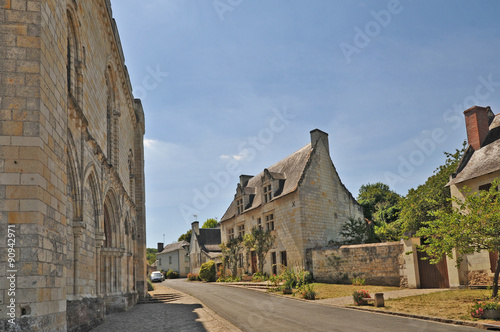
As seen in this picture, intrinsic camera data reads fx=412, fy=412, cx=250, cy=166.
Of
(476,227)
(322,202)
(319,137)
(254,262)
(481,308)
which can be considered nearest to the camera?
(481,308)

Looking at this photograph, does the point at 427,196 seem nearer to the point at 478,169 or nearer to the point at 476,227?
the point at 478,169

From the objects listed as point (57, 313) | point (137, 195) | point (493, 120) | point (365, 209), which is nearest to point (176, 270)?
point (365, 209)

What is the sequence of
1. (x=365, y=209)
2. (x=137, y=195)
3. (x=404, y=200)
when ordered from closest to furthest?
(x=137, y=195) → (x=404, y=200) → (x=365, y=209)

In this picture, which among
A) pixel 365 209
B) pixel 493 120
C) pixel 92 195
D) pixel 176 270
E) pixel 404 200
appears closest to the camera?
pixel 92 195

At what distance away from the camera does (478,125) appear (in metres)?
18.2

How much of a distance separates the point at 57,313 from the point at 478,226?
11.0 m

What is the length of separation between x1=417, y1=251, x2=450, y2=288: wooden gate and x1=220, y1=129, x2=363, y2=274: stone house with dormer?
776 centimetres

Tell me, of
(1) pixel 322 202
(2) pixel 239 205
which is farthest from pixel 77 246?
(2) pixel 239 205

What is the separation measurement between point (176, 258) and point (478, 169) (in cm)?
4591

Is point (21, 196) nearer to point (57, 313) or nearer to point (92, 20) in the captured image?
point (57, 313)

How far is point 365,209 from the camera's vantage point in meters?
35.4

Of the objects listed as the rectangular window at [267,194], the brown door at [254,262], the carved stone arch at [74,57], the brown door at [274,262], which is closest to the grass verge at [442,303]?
the carved stone arch at [74,57]

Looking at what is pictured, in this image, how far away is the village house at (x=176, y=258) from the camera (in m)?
54.3

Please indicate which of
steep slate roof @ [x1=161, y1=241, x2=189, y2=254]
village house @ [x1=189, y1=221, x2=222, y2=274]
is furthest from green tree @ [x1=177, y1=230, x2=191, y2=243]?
village house @ [x1=189, y1=221, x2=222, y2=274]
